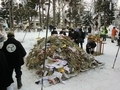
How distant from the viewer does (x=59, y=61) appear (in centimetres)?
689

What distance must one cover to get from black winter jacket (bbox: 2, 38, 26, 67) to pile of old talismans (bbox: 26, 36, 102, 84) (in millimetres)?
1267

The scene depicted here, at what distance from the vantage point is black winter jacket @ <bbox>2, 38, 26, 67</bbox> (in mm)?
4938

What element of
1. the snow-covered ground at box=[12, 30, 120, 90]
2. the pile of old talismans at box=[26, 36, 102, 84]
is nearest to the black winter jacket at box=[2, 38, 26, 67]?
the snow-covered ground at box=[12, 30, 120, 90]

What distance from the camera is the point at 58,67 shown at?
6.52 meters

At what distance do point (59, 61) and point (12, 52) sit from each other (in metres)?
2.25

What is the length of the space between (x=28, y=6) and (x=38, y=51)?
29221mm

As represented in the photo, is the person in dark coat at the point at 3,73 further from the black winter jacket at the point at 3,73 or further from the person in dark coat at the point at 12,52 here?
the person in dark coat at the point at 12,52

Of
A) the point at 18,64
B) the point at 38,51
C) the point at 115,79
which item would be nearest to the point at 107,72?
the point at 115,79

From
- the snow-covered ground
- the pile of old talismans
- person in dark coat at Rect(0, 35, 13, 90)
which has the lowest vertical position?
the snow-covered ground

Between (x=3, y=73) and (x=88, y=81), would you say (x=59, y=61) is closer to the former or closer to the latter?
(x=88, y=81)

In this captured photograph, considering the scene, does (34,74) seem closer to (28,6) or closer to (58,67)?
(58,67)

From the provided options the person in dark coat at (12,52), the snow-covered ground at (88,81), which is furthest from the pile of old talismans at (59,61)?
the person in dark coat at (12,52)

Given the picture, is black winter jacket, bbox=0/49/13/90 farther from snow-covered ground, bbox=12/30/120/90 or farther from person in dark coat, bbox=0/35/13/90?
snow-covered ground, bbox=12/30/120/90

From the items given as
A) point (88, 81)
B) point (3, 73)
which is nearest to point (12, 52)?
point (3, 73)
